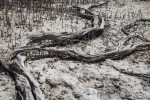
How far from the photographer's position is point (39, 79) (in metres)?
4.18

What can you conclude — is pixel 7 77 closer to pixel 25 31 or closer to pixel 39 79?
pixel 39 79

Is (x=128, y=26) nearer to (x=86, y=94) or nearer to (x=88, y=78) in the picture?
(x=88, y=78)

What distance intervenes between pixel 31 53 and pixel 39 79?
40.2 inches

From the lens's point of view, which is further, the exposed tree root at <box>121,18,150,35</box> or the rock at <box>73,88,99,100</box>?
the exposed tree root at <box>121,18,150,35</box>

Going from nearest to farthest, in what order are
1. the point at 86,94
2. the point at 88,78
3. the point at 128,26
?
the point at 86,94
the point at 88,78
the point at 128,26

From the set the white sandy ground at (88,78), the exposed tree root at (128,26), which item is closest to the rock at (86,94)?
the white sandy ground at (88,78)

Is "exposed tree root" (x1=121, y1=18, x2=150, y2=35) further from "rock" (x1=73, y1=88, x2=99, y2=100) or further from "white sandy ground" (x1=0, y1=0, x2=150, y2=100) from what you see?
"rock" (x1=73, y1=88, x2=99, y2=100)

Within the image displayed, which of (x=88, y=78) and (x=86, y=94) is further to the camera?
(x=88, y=78)

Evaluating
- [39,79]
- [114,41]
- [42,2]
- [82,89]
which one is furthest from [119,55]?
[42,2]

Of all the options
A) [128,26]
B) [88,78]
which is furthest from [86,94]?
[128,26]

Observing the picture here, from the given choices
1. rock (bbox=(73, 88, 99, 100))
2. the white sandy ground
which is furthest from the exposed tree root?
rock (bbox=(73, 88, 99, 100))

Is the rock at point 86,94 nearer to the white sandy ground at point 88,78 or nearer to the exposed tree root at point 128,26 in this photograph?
the white sandy ground at point 88,78

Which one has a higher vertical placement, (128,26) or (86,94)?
(128,26)

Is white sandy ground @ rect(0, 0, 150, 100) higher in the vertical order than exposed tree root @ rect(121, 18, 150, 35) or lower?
lower
